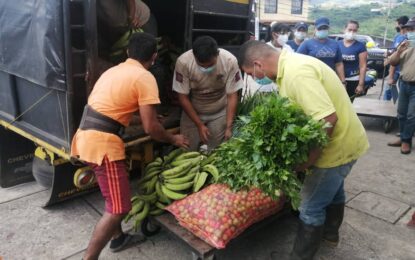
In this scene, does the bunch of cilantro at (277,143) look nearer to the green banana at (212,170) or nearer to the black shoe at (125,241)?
the green banana at (212,170)

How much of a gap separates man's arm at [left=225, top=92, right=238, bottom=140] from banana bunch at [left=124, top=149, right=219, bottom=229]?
593 millimetres

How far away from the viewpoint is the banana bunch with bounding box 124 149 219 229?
3.23 metres

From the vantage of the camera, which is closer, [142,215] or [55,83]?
[55,83]

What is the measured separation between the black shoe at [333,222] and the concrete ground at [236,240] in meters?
0.11

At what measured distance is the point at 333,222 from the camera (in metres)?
3.34

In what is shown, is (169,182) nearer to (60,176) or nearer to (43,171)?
(60,176)

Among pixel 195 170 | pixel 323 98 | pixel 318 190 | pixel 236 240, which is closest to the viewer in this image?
pixel 323 98

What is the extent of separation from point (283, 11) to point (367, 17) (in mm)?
17679

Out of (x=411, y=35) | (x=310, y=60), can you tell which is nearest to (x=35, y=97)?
(x=310, y=60)

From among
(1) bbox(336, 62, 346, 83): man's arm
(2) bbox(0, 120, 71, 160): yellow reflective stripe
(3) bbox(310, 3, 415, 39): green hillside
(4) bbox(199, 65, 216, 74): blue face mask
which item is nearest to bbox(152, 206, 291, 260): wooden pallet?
(2) bbox(0, 120, 71, 160): yellow reflective stripe

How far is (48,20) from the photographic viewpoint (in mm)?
2932

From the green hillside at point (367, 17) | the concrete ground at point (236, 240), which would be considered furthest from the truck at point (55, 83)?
the green hillside at point (367, 17)

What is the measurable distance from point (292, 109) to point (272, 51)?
514 mm

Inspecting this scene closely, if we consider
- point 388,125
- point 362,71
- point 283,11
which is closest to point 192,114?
point 362,71
